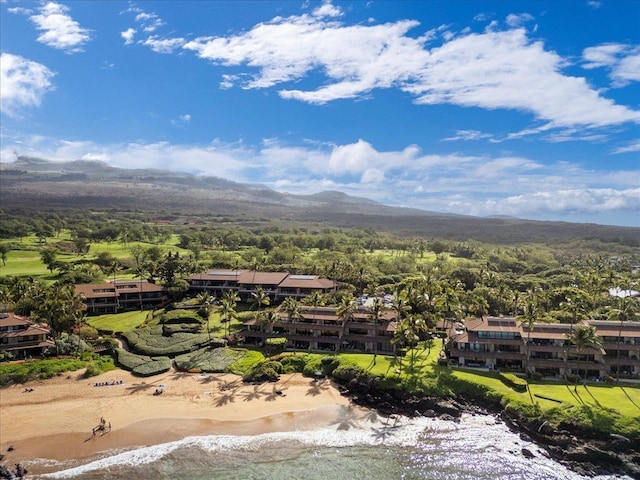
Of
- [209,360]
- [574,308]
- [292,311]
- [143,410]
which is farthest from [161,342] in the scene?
[574,308]

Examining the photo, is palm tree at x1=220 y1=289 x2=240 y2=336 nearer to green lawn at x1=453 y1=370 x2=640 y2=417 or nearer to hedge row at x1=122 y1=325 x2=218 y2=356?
hedge row at x1=122 y1=325 x2=218 y2=356

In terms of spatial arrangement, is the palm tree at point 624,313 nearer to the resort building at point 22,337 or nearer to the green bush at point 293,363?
the green bush at point 293,363

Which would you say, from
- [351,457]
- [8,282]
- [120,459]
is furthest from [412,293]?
[8,282]

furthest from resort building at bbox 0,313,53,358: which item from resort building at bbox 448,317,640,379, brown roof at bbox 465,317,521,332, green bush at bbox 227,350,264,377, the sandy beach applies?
brown roof at bbox 465,317,521,332

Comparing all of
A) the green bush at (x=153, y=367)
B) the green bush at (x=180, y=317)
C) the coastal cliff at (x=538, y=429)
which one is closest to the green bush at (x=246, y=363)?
the green bush at (x=153, y=367)

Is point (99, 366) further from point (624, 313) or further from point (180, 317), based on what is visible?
point (624, 313)

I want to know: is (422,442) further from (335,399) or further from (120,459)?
(120,459)
